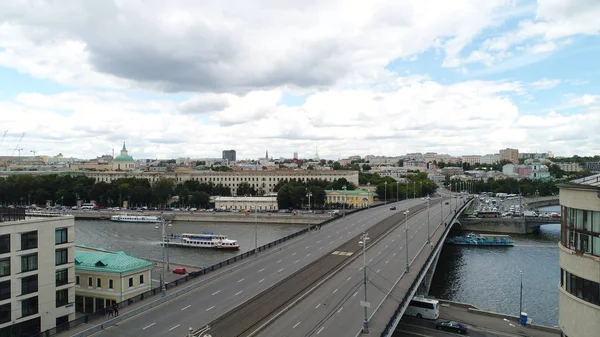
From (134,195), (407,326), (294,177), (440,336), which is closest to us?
(440,336)

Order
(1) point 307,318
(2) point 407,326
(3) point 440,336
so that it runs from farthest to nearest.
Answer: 1. (2) point 407,326
2. (3) point 440,336
3. (1) point 307,318

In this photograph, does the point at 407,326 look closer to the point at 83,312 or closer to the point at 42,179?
the point at 83,312

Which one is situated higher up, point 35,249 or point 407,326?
point 35,249

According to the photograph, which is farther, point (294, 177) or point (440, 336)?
point (294, 177)

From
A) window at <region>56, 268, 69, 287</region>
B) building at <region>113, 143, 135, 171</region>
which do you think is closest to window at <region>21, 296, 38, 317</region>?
window at <region>56, 268, 69, 287</region>

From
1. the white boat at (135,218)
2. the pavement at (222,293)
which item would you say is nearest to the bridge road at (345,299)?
the pavement at (222,293)

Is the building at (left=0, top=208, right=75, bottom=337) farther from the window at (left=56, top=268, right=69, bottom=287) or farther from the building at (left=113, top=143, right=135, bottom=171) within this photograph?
the building at (left=113, top=143, right=135, bottom=171)

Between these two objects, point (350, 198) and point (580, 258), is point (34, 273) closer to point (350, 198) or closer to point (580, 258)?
point (580, 258)

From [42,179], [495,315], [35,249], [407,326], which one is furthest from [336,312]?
[42,179]
